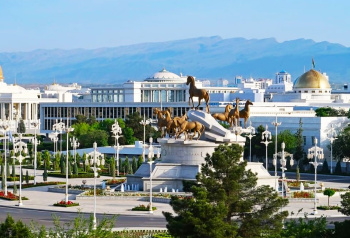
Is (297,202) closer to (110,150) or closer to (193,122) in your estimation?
(193,122)

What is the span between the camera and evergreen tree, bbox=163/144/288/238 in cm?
3506

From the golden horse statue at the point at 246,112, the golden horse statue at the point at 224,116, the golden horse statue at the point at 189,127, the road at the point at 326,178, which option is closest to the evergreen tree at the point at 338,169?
the road at the point at 326,178

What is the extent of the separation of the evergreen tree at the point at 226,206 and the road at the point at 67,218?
10652 millimetres

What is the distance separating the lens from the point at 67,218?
51031 millimetres

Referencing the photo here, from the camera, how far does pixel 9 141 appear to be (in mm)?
116562

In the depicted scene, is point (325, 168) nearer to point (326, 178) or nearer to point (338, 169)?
point (338, 169)

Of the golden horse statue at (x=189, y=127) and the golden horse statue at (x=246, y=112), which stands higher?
the golden horse statue at (x=246, y=112)

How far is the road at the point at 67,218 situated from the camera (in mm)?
48812

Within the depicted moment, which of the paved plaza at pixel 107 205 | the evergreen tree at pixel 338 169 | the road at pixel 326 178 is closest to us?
the paved plaza at pixel 107 205

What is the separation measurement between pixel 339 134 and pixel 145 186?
30429 millimetres

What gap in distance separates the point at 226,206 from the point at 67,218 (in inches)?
632

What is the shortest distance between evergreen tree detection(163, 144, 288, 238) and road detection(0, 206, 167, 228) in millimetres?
10652

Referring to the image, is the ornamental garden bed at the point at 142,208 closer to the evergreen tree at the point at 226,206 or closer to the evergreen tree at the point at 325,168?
the evergreen tree at the point at 226,206

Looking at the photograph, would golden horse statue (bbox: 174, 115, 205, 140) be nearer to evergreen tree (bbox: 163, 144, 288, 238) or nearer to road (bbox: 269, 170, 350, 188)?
road (bbox: 269, 170, 350, 188)
